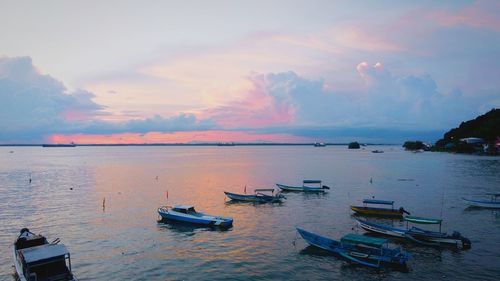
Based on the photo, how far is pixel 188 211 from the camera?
5172 cm

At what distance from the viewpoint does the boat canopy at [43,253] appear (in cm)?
2719

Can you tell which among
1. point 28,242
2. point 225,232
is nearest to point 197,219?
point 225,232

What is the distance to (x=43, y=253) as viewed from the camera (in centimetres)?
2803

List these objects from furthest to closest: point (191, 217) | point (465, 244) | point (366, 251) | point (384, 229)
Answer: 1. point (191, 217)
2. point (384, 229)
3. point (465, 244)
4. point (366, 251)

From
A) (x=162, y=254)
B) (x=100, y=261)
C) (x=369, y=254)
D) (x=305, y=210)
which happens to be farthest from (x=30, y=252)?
(x=305, y=210)

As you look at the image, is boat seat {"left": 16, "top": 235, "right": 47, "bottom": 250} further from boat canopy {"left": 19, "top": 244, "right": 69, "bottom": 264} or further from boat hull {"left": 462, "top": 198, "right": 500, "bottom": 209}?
boat hull {"left": 462, "top": 198, "right": 500, "bottom": 209}

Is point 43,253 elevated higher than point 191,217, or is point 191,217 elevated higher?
point 43,253

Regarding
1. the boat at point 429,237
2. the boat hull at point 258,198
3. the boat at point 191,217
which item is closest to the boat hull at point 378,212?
the boat at point 429,237

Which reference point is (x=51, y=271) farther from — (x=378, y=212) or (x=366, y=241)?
(x=378, y=212)

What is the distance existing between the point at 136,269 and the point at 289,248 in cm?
1583

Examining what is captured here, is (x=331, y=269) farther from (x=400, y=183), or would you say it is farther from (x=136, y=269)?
(x=400, y=183)

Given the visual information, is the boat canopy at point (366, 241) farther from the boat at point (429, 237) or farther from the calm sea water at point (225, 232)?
the boat at point (429, 237)

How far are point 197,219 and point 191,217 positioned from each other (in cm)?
116

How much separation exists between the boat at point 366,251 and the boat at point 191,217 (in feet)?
46.1
